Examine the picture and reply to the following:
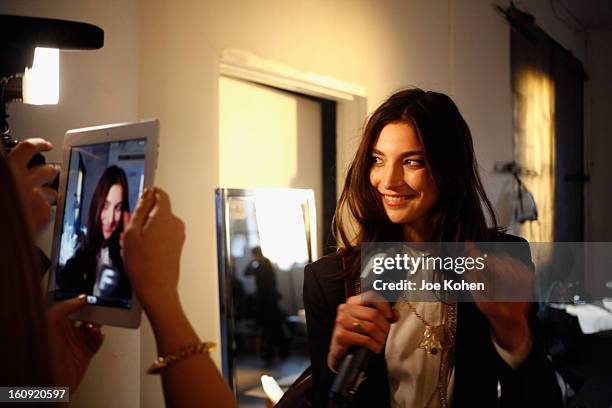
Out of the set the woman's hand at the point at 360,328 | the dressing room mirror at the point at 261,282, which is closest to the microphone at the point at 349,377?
the woman's hand at the point at 360,328

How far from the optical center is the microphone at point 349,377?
58cm

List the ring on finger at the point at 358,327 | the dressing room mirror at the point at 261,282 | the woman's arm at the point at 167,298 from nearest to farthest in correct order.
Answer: the woman's arm at the point at 167,298 < the ring on finger at the point at 358,327 < the dressing room mirror at the point at 261,282

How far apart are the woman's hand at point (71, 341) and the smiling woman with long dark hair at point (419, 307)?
282mm

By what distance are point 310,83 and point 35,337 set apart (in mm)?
1260

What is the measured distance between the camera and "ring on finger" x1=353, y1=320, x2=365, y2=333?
0.65 metres

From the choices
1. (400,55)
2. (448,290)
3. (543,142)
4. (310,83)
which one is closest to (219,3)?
(310,83)

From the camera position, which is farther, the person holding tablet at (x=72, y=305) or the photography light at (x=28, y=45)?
the photography light at (x=28, y=45)

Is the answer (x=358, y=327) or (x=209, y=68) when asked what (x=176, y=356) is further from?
(x=209, y=68)

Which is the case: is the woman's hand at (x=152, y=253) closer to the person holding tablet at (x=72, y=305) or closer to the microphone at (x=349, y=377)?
the person holding tablet at (x=72, y=305)

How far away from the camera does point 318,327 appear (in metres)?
0.77

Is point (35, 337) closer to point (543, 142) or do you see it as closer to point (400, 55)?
point (400, 55)

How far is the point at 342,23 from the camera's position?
1.58m

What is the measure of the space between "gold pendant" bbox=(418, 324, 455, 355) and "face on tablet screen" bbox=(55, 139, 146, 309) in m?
0.40

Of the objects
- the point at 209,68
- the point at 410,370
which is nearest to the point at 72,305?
the point at 410,370
